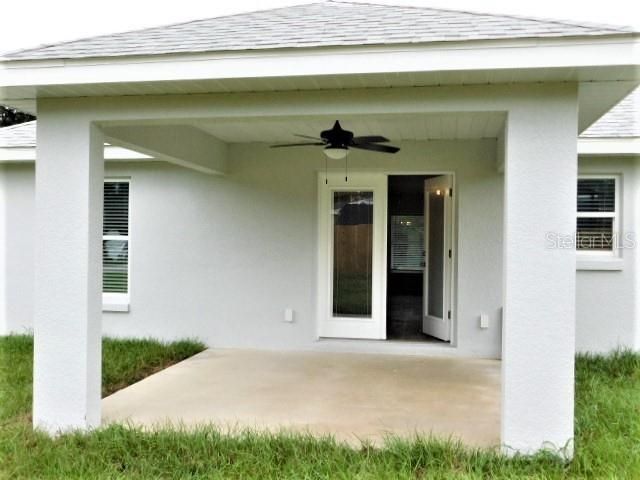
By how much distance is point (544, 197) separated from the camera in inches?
151

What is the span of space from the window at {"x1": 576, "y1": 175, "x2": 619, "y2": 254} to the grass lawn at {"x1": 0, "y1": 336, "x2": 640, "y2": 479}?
10.7 feet

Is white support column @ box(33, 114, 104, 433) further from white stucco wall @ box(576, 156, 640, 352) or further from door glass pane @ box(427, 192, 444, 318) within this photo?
white stucco wall @ box(576, 156, 640, 352)

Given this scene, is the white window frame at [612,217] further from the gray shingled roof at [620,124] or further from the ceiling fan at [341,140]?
the ceiling fan at [341,140]

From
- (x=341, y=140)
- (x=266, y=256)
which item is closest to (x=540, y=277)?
(x=341, y=140)

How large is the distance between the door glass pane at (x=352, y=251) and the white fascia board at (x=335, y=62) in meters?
4.23

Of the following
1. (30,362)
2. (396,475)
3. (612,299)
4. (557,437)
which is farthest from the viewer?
(612,299)

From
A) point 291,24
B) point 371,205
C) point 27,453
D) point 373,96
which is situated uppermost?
point 291,24

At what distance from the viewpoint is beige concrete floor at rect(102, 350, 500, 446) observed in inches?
182

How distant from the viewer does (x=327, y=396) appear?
5.48m

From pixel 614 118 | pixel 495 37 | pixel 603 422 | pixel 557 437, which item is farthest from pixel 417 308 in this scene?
pixel 495 37

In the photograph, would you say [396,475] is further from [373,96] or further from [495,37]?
[495,37]

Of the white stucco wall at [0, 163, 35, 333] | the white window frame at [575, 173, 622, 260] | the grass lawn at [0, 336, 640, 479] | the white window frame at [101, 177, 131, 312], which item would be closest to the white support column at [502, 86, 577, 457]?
the grass lawn at [0, 336, 640, 479]

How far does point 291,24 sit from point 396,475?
364cm

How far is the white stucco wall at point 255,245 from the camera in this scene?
7.47 metres
